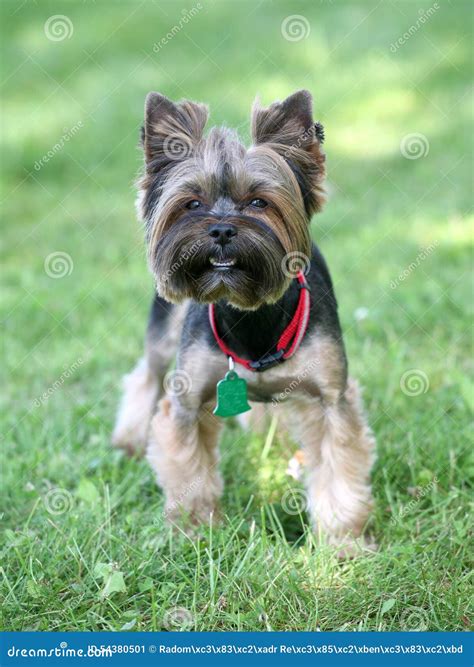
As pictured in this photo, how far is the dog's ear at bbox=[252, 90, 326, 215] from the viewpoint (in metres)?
4.25

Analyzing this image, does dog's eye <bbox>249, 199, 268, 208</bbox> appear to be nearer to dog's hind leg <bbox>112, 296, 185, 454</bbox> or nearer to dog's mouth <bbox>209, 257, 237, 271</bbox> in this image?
dog's mouth <bbox>209, 257, 237, 271</bbox>

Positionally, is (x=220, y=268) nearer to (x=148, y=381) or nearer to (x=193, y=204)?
(x=193, y=204)

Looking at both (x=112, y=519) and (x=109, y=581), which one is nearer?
(x=109, y=581)

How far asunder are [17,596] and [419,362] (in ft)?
11.4

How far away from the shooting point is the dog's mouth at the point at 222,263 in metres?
4.09

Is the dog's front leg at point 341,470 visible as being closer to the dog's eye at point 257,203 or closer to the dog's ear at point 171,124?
the dog's eye at point 257,203

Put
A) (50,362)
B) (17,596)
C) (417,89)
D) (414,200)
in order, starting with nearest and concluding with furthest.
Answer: (17,596), (50,362), (414,200), (417,89)

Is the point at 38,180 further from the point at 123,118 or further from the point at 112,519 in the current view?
the point at 112,519

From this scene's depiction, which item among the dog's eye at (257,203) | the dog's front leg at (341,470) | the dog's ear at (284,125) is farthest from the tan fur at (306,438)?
the dog's ear at (284,125)

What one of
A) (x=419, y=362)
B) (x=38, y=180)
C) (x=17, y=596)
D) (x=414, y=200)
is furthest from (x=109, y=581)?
(x=38, y=180)

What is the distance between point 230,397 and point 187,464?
589 mm

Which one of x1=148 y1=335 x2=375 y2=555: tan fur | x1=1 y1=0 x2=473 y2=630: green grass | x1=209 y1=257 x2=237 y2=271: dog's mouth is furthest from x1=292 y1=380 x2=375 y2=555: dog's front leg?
x1=209 y1=257 x2=237 y2=271: dog's mouth

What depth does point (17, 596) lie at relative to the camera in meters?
4.11

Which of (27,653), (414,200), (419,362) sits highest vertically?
(414,200)
